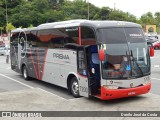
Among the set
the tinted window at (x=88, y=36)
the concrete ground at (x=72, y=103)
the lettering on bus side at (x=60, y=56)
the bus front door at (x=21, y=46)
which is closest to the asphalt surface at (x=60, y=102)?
the concrete ground at (x=72, y=103)

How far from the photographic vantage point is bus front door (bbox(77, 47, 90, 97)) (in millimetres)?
11383

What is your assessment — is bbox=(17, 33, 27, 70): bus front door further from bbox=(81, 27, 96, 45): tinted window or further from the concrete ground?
bbox=(81, 27, 96, 45): tinted window

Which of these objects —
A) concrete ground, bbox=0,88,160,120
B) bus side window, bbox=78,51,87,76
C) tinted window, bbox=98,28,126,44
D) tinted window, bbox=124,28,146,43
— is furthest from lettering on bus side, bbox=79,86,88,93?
tinted window, bbox=124,28,146,43

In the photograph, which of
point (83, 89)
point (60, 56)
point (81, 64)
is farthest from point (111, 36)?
point (60, 56)

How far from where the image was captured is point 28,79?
17750 mm

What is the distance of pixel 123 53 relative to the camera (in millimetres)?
10945

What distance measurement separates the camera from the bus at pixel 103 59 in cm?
1072

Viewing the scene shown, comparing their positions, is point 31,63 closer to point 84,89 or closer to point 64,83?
point 64,83

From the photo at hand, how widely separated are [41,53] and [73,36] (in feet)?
11.6

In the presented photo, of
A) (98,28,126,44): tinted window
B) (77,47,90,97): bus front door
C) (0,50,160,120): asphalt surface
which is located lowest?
(0,50,160,120): asphalt surface

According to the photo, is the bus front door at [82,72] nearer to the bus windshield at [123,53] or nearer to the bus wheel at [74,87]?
the bus wheel at [74,87]

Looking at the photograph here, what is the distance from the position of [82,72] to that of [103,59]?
1.45m

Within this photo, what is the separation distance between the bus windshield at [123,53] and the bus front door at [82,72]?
960 mm

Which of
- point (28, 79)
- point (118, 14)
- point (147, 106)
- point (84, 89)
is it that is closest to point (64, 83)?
point (84, 89)
